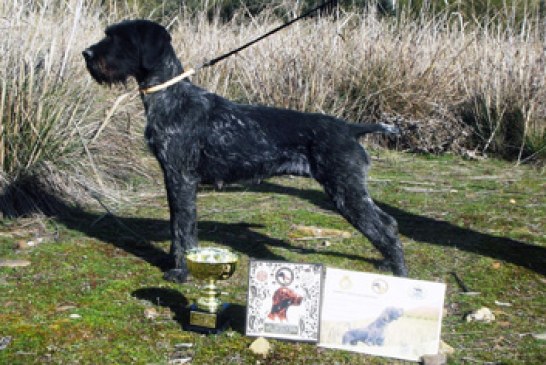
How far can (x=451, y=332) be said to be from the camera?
438 cm

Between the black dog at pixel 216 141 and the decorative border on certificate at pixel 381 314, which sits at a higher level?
the black dog at pixel 216 141

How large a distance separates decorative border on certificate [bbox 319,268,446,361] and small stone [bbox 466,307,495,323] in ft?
2.50

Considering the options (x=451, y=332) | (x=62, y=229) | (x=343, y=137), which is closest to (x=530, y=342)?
(x=451, y=332)

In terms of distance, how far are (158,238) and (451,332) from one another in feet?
9.08

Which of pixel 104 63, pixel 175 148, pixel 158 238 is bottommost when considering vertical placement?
pixel 158 238

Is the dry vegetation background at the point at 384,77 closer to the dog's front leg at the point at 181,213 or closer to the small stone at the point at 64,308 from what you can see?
the dog's front leg at the point at 181,213

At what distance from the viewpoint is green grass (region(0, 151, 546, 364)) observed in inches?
159

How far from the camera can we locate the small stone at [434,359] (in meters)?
3.82

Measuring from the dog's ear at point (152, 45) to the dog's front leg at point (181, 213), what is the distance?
2.49ft

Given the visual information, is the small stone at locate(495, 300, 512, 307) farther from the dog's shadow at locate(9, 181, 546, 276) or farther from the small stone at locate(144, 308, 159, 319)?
the small stone at locate(144, 308, 159, 319)

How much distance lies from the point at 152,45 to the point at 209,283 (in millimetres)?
1807

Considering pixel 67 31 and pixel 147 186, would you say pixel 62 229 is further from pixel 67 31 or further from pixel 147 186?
pixel 67 31

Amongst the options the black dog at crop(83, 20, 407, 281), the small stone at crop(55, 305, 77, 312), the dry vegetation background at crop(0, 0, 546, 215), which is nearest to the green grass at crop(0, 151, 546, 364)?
the small stone at crop(55, 305, 77, 312)

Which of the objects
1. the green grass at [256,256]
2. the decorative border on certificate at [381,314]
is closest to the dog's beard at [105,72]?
the green grass at [256,256]
